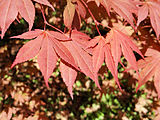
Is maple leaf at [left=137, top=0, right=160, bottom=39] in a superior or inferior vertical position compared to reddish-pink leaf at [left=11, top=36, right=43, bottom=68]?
superior

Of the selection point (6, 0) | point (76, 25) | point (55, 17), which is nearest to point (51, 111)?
point (55, 17)

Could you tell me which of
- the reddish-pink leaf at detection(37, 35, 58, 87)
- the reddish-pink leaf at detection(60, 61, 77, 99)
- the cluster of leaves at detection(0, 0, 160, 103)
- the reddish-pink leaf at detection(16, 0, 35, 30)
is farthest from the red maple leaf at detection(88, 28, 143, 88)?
the reddish-pink leaf at detection(16, 0, 35, 30)

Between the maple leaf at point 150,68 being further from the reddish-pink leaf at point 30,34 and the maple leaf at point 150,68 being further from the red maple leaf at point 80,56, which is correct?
the reddish-pink leaf at point 30,34

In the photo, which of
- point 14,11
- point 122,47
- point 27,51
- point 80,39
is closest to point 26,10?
point 14,11

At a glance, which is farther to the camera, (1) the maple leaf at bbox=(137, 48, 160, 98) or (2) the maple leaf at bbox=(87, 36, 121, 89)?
(1) the maple leaf at bbox=(137, 48, 160, 98)

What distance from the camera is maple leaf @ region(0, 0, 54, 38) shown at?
813 millimetres

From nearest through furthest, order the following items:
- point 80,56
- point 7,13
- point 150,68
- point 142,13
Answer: point 7,13
point 80,56
point 142,13
point 150,68

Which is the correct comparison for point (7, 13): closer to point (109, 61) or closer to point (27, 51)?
point (27, 51)

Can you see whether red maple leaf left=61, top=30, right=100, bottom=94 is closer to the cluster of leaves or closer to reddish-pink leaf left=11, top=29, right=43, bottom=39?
the cluster of leaves

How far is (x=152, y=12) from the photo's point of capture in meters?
1.19

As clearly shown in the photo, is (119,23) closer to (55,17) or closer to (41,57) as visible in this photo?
(41,57)

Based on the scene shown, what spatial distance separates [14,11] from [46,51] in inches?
9.2

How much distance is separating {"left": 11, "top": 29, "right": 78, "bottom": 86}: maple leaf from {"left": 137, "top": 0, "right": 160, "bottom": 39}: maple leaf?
532 mm

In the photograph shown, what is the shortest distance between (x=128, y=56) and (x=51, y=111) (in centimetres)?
240
